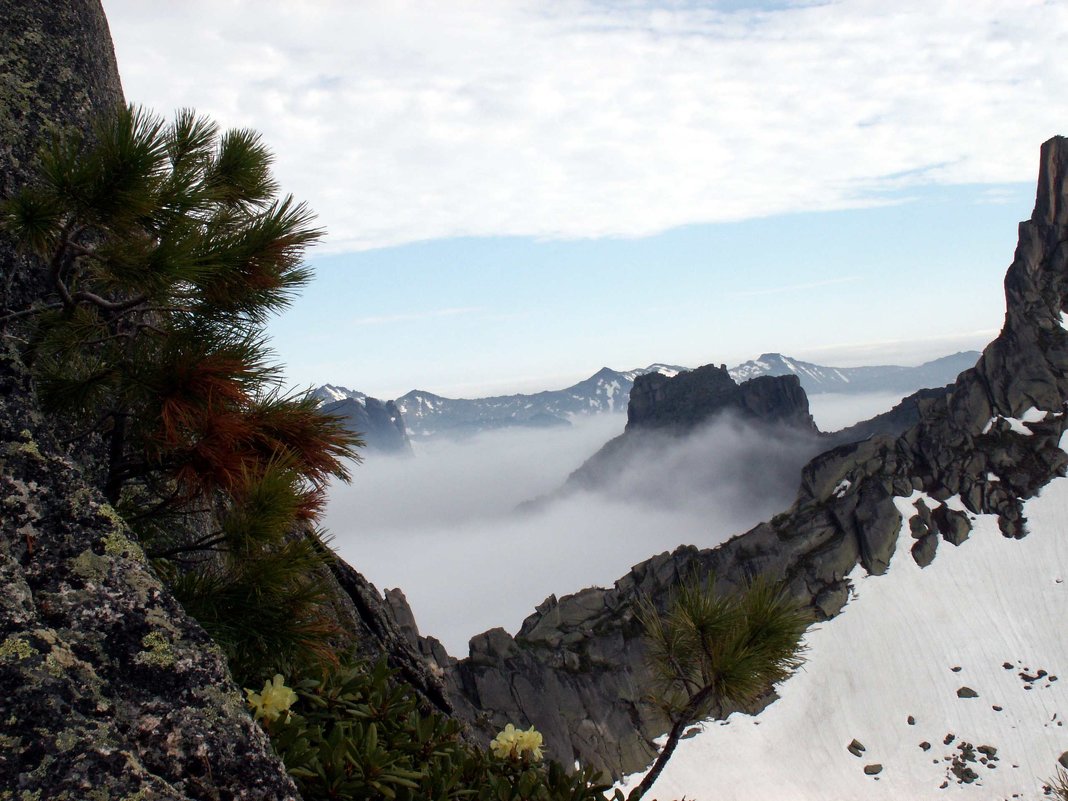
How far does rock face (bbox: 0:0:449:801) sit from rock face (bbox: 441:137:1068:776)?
111320mm

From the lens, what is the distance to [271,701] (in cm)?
567

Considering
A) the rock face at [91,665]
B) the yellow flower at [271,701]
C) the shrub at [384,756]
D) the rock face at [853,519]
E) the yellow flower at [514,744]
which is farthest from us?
the rock face at [853,519]

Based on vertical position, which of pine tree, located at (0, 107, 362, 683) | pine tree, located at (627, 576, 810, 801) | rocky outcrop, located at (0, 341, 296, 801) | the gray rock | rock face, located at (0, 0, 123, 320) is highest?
rock face, located at (0, 0, 123, 320)

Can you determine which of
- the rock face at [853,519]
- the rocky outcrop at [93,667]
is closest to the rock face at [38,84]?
the rocky outcrop at [93,667]

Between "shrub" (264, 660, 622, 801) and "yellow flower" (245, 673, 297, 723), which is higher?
"yellow flower" (245, 673, 297, 723)

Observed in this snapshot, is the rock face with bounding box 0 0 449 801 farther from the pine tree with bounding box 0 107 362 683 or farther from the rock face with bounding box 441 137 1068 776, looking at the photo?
the rock face with bounding box 441 137 1068 776

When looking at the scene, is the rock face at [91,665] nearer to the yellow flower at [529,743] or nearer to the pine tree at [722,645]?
the yellow flower at [529,743]

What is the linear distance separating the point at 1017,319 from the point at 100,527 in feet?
635

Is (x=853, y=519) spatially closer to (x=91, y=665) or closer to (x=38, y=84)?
(x=38, y=84)

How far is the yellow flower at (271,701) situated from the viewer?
221 inches

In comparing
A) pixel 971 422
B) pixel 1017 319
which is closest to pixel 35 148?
pixel 971 422

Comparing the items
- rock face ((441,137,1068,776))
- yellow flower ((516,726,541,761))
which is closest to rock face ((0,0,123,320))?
yellow flower ((516,726,541,761))

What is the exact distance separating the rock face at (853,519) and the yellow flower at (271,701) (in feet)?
363

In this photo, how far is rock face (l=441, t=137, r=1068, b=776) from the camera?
390 feet
